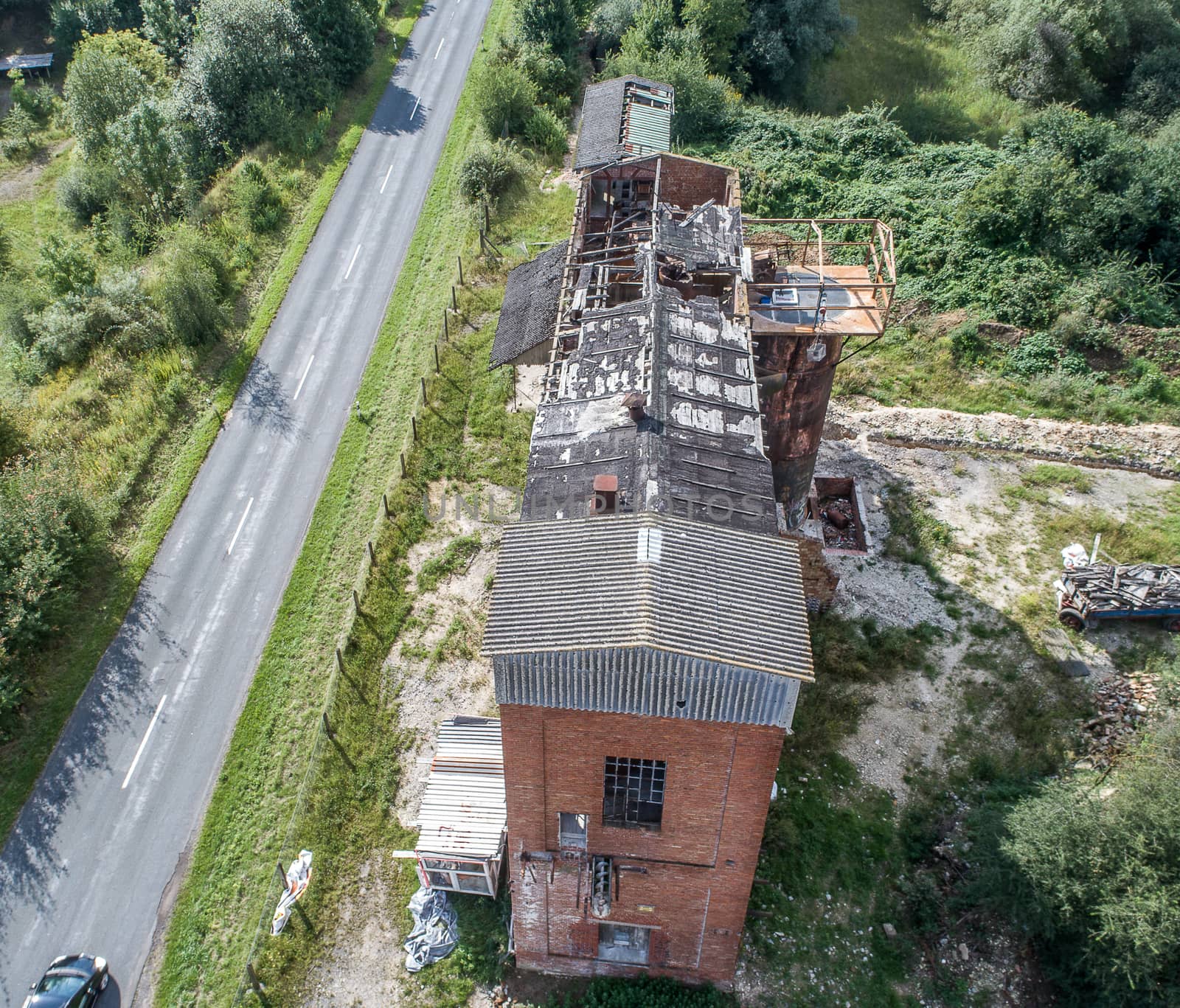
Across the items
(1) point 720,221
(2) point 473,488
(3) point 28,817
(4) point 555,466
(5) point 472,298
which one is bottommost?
(3) point 28,817

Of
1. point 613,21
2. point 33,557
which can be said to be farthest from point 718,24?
point 33,557

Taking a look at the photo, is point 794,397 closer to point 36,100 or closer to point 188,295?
point 188,295

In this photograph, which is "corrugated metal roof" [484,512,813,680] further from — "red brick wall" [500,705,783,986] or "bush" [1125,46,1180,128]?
"bush" [1125,46,1180,128]

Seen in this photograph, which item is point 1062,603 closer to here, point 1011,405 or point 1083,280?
point 1011,405

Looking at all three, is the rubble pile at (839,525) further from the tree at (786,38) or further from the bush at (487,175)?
the tree at (786,38)

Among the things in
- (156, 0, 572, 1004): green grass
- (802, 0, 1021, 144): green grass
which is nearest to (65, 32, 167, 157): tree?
(156, 0, 572, 1004): green grass

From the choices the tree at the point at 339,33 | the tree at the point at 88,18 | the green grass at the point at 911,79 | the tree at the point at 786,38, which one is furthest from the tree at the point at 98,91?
the green grass at the point at 911,79

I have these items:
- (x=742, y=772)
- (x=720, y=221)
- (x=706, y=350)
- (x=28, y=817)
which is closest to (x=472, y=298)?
(x=720, y=221)
